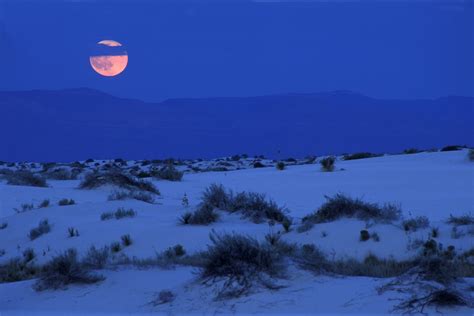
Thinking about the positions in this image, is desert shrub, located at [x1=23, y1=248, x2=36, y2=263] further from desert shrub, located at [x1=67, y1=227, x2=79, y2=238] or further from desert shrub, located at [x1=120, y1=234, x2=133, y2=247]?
desert shrub, located at [x1=120, y1=234, x2=133, y2=247]

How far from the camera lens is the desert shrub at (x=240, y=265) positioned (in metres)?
6.36

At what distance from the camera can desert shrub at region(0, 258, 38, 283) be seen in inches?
390

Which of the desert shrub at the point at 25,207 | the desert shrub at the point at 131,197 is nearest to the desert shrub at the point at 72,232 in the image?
the desert shrub at the point at 131,197

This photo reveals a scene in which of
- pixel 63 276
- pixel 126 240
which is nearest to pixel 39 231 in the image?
pixel 126 240

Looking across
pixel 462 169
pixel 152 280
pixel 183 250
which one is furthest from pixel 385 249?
pixel 462 169

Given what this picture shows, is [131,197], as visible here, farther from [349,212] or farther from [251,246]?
[251,246]

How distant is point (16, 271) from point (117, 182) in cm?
984

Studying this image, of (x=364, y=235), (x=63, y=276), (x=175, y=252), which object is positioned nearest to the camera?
(x=63, y=276)

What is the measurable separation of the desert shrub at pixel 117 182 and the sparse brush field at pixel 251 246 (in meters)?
0.07

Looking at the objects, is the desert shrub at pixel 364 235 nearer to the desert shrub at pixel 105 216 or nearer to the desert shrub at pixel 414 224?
the desert shrub at pixel 414 224

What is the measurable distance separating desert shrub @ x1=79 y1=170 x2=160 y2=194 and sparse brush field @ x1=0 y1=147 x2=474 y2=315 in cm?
7

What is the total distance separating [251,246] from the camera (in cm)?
685

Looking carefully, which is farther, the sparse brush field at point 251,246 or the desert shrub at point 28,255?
the desert shrub at point 28,255

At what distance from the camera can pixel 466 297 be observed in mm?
5488
